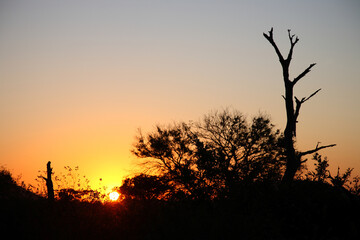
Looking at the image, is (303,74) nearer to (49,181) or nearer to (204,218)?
(204,218)

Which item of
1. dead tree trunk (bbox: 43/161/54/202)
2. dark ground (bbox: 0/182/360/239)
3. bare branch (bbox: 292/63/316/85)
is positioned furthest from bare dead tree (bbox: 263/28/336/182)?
dead tree trunk (bbox: 43/161/54/202)

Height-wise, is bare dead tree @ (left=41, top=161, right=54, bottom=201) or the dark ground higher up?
bare dead tree @ (left=41, top=161, right=54, bottom=201)

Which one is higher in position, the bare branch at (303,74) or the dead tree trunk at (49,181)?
the bare branch at (303,74)

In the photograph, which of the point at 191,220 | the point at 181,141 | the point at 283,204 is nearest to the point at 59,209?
the point at 191,220

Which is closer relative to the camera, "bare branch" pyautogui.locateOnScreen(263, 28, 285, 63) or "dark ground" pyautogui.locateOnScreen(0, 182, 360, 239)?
"dark ground" pyautogui.locateOnScreen(0, 182, 360, 239)

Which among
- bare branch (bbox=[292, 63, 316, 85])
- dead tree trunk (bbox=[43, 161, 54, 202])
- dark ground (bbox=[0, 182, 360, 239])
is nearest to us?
dark ground (bbox=[0, 182, 360, 239])

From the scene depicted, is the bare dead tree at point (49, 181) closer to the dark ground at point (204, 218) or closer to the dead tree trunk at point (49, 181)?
the dead tree trunk at point (49, 181)

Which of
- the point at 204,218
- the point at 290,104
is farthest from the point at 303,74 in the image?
the point at 204,218

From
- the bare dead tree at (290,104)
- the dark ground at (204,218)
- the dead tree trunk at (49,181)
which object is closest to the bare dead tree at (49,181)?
the dead tree trunk at (49,181)

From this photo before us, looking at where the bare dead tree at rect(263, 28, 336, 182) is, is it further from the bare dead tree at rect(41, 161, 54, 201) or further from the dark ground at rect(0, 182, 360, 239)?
the bare dead tree at rect(41, 161, 54, 201)

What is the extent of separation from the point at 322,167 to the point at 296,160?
2779 mm

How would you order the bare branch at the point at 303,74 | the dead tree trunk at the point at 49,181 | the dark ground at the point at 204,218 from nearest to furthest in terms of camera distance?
1. the dark ground at the point at 204,218
2. the dead tree trunk at the point at 49,181
3. the bare branch at the point at 303,74

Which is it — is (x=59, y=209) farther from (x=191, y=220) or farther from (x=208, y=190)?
(x=208, y=190)

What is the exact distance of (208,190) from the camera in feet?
57.7
